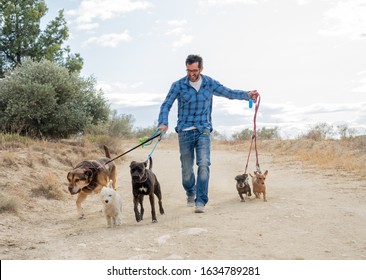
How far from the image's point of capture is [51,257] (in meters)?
5.46

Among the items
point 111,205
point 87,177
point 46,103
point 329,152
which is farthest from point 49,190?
point 46,103

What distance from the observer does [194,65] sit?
783cm

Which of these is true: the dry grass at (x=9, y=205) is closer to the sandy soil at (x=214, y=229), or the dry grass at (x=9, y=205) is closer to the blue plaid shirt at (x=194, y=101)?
the sandy soil at (x=214, y=229)

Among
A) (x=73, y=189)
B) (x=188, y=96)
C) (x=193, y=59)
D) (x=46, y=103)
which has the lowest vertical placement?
(x=73, y=189)

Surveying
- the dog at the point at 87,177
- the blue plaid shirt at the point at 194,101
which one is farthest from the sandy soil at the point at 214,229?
the blue plaid shirt at the point at 194,101

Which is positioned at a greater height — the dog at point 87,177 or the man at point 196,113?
the man at point 196,113

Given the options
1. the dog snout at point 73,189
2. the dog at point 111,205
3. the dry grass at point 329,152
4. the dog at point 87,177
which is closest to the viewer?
the dog at point 111,205

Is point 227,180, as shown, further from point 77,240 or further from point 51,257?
point 51,257

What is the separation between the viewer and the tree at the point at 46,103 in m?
22.3

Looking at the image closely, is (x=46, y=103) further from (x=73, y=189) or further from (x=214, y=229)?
(x=214, y=229)

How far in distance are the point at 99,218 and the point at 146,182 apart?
172 centimetres

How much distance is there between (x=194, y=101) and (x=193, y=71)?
55cm

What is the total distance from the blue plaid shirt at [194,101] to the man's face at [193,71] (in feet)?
0.56

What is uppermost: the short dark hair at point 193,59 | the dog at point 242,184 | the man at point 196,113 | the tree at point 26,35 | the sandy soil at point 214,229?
the tree at point 26,35
